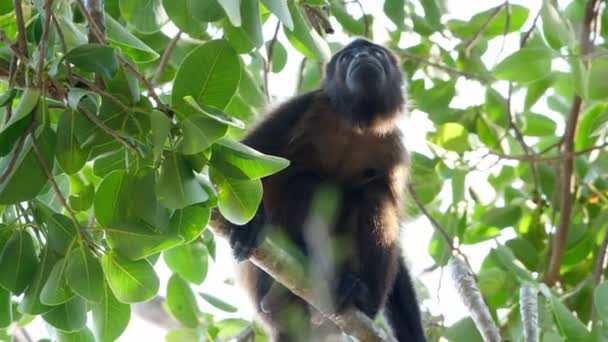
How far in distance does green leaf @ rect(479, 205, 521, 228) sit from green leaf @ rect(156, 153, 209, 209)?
2.32 metres

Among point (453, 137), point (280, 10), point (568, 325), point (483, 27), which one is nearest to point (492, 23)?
point (483, 27)

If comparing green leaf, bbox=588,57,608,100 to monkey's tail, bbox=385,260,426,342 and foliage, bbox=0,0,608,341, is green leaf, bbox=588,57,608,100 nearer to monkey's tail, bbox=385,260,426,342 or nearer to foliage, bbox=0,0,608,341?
foliage, bbox=0,0,608,341

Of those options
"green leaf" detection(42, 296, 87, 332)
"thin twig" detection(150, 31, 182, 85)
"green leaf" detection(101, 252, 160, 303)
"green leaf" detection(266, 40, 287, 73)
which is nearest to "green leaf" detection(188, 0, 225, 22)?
"green leaf" detection(101, 252, 160, 303)

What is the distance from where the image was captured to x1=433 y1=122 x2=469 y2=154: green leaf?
4.06 m

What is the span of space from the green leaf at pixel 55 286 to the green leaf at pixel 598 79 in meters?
1.85

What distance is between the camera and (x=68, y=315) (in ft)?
7.22

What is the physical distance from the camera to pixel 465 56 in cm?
415

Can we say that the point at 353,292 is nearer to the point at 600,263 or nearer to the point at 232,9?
the point at 600,263

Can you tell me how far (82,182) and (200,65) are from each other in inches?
36.8

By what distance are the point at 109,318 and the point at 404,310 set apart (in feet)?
6.18

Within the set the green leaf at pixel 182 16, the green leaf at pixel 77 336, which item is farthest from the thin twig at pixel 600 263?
the green leaf at pixel 182 16

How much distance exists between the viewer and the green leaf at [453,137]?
13.3ft

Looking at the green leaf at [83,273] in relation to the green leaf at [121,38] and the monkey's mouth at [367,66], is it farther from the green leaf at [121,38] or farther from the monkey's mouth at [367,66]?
the monkey's mouth at [367,66]

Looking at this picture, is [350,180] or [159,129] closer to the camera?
[159,129]
